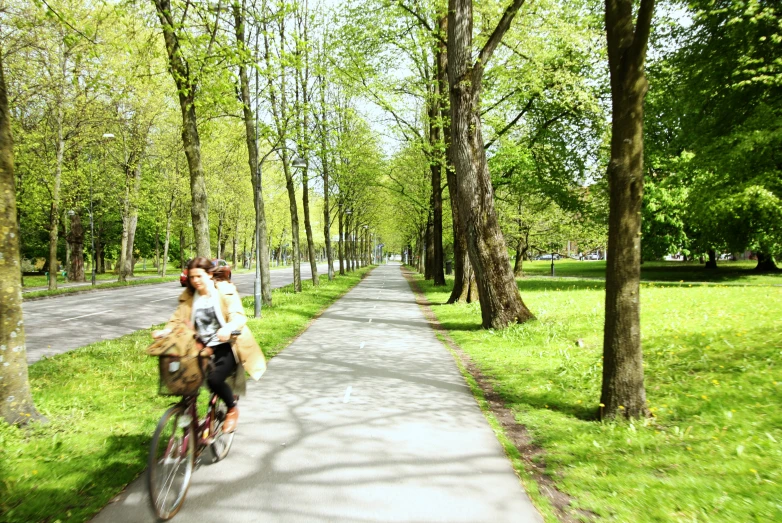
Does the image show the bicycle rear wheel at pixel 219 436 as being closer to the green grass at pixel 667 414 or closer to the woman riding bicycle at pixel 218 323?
the woman riding bicycle at pixel 218 323

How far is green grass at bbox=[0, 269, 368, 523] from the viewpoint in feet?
13.0

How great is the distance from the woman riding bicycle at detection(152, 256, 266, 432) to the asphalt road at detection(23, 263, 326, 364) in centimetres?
735

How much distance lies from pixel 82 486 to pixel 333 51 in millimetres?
20047

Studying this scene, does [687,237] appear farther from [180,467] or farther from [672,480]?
[180,467]

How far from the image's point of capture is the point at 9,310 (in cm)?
536

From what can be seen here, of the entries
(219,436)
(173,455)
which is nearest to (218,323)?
(219,436)

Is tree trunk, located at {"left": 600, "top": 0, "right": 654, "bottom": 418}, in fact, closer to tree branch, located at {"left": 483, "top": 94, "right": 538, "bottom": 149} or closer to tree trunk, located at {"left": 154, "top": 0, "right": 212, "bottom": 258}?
tree trunk, located at {"left": 154, "top": 0, "right": 212, "bottom": 258}

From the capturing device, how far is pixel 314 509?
3.83 meters

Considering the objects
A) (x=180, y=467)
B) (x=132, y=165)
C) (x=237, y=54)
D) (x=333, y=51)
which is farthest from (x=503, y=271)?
(x=132, y=165)

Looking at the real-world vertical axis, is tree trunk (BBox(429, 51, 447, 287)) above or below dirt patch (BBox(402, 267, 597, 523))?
above

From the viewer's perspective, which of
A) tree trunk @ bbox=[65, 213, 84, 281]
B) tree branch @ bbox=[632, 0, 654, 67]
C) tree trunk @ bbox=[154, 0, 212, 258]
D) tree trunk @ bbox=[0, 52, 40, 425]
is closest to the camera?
tree trunk @ bbox=[0, 52, 40, 425]

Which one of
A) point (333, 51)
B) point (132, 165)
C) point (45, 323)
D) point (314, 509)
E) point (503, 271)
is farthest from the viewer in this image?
point (132, 165)

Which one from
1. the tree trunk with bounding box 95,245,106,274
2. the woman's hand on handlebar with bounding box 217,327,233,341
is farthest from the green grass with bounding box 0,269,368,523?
the tree trunk with bounding box 95,245,106,274

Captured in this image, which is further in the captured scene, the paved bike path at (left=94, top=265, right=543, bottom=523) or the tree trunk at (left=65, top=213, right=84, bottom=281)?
the tree trunk at (left=65, top=213, right=84, bottom=281)
